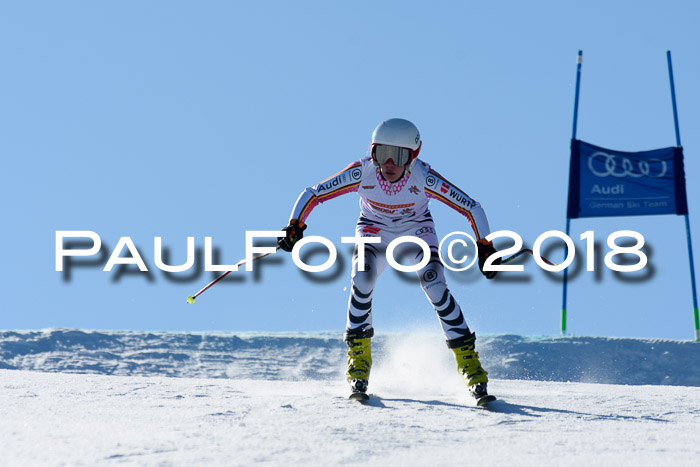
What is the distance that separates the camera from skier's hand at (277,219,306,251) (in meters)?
5.62

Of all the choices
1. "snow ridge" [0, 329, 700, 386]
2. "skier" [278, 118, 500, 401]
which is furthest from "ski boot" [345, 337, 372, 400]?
"snow ridge" [0, 329, 700, 386]

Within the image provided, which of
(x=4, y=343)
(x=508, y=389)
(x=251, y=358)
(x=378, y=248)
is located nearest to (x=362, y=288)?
(x=378, y=248)

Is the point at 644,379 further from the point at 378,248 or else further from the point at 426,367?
the point at 378,248

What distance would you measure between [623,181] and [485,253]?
895 centimetres

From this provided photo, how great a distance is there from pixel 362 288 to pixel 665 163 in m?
9.53

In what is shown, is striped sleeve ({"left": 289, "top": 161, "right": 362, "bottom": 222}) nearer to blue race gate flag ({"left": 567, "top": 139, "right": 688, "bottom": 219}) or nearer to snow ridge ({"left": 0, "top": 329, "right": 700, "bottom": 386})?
snow ridge ({"left": 0, "top": 329, "right": 700, "bottom": 386})

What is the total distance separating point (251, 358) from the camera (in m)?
12.0

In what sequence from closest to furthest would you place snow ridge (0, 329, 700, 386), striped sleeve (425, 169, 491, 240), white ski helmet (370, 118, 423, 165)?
white ski helmet (370, 118, 423, 165) < striped sleeve (425, 169, 491, 240) < snow ridge (0, 329, 700, 386)

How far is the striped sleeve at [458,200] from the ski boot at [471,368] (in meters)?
0.72

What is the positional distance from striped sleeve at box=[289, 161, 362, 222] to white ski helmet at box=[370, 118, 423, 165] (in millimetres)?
203

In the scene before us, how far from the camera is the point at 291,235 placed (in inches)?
222

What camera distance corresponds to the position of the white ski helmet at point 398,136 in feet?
18.0

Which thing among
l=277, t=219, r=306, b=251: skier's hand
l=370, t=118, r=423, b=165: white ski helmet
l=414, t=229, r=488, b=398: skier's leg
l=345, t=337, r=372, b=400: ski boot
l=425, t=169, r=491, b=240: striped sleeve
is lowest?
l=345, t=337, r=372, b=400: ski boot

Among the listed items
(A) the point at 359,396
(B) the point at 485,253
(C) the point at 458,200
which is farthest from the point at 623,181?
(A) the point at 359,396
